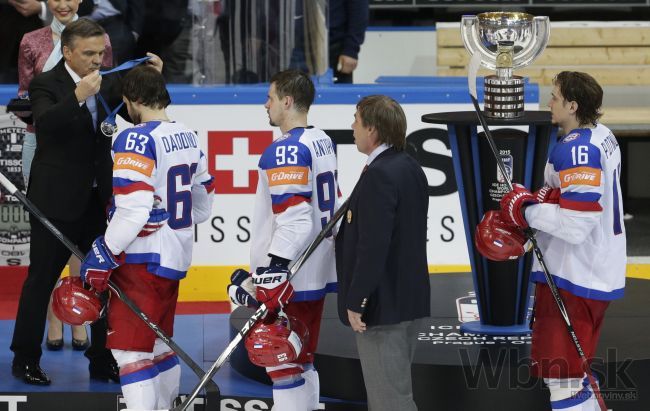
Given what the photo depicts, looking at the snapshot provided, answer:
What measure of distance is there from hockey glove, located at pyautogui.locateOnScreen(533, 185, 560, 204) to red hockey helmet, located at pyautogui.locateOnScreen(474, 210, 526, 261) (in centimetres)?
15

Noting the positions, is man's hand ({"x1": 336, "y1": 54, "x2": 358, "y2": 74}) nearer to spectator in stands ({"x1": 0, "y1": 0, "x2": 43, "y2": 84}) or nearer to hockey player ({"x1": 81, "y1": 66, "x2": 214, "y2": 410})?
spectator in stands ({"x1": 0, "y1": 0, "x2": 43, "y2": 84})

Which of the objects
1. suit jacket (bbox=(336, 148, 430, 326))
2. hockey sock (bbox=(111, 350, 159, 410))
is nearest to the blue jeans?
hockey sock (bbox=(111, 350, 159, 410))

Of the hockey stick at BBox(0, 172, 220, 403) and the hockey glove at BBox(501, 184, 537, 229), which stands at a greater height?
the hockey glove at BBox(501, 184, 537, 229)

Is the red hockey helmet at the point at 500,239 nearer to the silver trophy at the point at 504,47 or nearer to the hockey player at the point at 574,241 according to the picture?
the hockey player at the point at 574,241

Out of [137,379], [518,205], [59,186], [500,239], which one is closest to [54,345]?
[59,186]

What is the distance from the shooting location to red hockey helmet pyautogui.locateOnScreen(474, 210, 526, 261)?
4.86 metres

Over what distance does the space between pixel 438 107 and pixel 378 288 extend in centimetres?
279

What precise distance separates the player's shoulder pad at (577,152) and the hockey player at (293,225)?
0.81 meters

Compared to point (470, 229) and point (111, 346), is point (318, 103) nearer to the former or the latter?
point (470, 229)

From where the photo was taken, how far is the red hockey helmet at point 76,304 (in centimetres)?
483

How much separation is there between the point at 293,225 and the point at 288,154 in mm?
247

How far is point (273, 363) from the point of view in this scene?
15.6 ft

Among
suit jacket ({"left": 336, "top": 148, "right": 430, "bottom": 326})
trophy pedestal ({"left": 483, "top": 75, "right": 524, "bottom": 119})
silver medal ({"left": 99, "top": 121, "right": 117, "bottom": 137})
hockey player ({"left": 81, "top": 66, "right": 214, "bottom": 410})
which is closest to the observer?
suit jacket ({"left": 336, "top": 148, "right": 430, "bottom": 326})

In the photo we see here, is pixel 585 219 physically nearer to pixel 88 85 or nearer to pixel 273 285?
pixel 273 285
